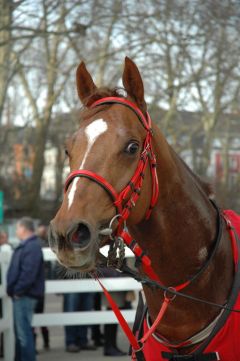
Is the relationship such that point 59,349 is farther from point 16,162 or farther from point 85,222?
point 16,162

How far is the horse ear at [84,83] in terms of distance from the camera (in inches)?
163

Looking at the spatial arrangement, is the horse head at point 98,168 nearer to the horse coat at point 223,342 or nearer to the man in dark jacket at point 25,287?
the horse coat at point 223,342

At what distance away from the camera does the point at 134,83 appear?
159 inches

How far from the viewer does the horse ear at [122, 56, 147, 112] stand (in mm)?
3973

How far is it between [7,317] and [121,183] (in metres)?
6.04

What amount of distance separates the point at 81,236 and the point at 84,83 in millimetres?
1050

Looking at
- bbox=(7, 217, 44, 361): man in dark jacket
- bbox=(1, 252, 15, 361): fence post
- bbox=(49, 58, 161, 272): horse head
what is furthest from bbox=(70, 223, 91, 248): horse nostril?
bbox=(1, 252, 15, 361): fence post

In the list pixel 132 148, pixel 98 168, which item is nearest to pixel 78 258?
pixel 98 168

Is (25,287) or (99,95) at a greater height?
(99,95)

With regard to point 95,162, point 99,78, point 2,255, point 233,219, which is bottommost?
point 2,255

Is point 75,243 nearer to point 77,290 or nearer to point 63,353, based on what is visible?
point 77,290

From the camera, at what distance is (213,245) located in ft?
14.3

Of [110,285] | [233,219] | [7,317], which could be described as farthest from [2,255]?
[233,219]

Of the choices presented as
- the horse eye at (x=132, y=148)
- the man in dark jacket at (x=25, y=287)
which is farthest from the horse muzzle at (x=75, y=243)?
the man in dark jacket at (x=25, y=287)
